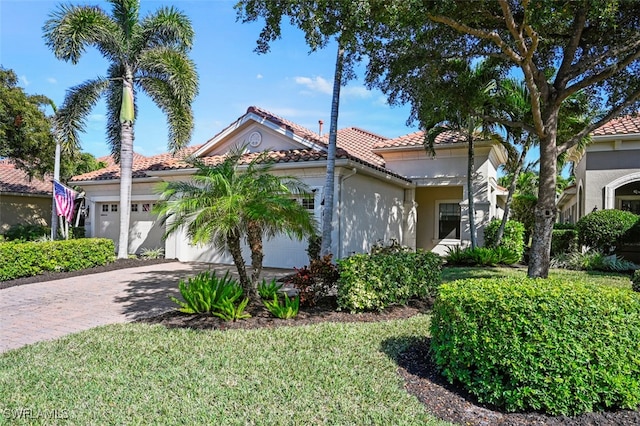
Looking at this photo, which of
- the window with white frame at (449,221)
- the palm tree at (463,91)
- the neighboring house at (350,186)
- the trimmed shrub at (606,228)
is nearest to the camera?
the palm tree at (463,91)

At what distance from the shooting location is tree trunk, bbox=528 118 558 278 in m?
7.91

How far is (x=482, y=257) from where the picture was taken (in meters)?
14.2

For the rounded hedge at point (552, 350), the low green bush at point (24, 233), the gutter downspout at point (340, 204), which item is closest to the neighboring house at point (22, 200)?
the low green bush at point (24, 233)

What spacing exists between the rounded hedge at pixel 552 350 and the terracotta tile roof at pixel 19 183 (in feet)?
79.1

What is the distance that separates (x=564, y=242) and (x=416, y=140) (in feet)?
24.0

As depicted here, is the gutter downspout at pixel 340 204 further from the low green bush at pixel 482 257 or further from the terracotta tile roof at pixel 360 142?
the low green bush at pixel 482 257

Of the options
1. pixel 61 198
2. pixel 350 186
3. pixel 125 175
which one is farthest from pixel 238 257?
pixel 61 198

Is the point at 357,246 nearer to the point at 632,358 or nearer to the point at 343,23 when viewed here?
the point at 343,23

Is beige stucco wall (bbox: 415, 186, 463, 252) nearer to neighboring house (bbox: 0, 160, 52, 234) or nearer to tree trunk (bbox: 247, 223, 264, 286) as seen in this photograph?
tree trunk (bbox: 247, 223, 264, 286)

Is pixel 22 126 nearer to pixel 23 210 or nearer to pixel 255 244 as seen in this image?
pixel 23 210

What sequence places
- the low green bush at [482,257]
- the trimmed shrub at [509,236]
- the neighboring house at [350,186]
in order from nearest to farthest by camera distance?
the neighboring house at [350,186]
the low green bush at [482,257]
the trimmed shrub at [509,236]

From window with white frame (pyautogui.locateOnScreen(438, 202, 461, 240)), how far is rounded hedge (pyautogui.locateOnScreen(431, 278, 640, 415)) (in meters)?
15.0

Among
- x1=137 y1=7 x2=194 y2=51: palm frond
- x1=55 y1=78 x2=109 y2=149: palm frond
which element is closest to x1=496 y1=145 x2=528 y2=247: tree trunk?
x1=137 y1=7 x2=194 y2=51: palm frond

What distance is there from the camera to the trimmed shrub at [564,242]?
1456 cm
